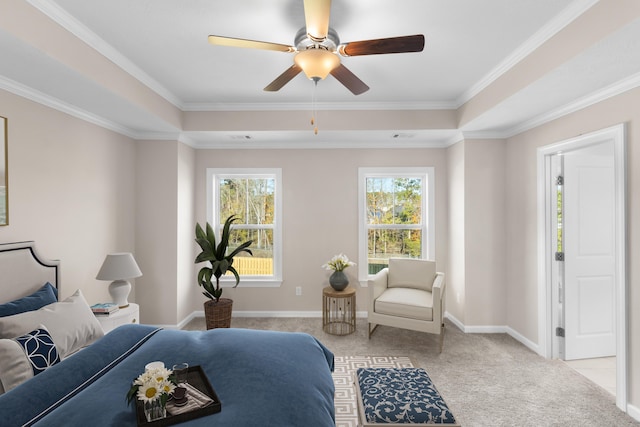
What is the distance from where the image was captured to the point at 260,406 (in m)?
1.36

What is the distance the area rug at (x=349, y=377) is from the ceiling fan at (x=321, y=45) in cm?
244

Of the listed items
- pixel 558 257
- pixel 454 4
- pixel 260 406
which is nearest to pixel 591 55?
pixel 454 4

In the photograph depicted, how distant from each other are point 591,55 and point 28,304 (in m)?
4.10

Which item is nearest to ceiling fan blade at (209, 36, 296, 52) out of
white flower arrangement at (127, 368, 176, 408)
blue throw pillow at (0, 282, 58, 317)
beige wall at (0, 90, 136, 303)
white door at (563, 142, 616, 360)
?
white flower arrangement at (127, 368, 176, 408)

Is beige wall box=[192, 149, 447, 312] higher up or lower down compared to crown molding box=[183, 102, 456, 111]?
lower down

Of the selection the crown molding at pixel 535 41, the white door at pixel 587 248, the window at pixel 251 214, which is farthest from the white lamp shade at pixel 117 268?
the white door at pixel 587 248

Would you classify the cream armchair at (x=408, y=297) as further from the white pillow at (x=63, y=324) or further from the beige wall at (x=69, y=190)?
the beige wall at (x=69, y=190)

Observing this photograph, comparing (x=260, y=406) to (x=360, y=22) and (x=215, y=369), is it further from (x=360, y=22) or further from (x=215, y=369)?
(x=360, y=22)

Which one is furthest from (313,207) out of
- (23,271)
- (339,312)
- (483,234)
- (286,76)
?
(23,271)

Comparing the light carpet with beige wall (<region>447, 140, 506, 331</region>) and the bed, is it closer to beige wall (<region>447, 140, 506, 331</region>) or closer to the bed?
beige wall (<region>447, 140, 506, 331</region>)

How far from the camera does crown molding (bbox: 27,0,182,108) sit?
198 cm

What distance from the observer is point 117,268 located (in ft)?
10.1

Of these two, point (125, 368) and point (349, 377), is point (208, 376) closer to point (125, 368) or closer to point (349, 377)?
point (125, 368)

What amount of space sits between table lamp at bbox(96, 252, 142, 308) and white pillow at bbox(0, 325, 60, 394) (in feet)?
3.68
